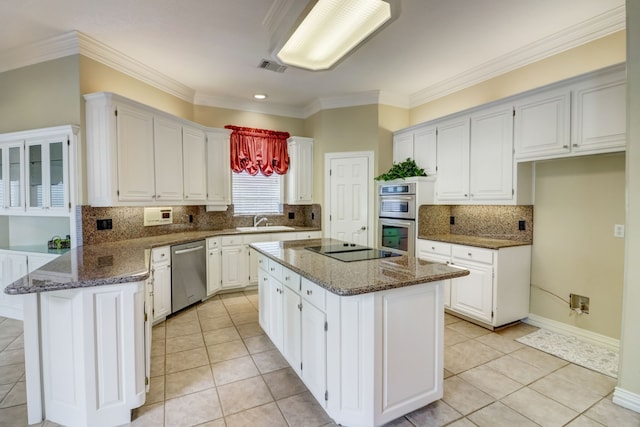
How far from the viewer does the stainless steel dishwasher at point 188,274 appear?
138 inches

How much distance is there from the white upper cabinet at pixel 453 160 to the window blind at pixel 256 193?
2610 millimetres

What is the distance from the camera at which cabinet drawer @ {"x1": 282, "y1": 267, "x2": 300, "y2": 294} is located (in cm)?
218

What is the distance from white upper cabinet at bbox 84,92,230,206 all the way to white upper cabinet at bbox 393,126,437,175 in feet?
9.01

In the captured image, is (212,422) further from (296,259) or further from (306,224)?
(306,224)

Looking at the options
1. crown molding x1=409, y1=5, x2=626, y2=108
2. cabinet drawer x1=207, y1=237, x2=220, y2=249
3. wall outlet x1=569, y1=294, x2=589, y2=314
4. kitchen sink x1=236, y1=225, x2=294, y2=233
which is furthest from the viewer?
kitchen sink x1=236, y1=225, x2=294, y2=233

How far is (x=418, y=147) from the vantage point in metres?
4.21

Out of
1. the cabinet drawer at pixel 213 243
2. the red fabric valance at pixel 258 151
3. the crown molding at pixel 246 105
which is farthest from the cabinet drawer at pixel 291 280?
the crown molding at pixel 246 105

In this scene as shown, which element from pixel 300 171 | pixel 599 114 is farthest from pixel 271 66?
pixel 599 114

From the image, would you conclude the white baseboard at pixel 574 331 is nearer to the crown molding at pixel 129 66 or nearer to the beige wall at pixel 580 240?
the beige wall at pixel 580 240

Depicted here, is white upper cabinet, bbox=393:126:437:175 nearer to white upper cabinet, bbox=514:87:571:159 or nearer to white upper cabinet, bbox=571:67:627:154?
white upper cabinet, bbox=514:87:571:159

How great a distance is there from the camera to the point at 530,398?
6.89 ft

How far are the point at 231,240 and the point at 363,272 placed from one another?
2.86 meters

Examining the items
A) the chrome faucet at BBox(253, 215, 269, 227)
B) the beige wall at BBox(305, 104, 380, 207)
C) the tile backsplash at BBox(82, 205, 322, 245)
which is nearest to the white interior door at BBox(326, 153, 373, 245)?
the beige wall at BBox(305, 104, 380, 207)

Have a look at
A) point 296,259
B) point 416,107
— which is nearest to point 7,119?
point 296,259
